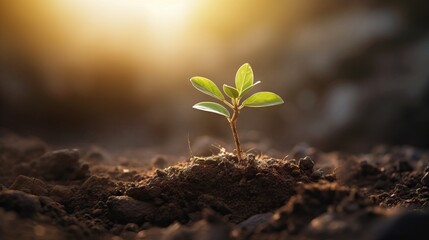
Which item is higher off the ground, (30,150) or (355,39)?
(355,39)

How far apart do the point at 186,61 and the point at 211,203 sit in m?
6.84

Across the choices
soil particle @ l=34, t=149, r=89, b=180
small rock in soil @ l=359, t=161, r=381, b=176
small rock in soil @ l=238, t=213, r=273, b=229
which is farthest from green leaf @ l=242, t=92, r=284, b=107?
small rock in soil @ l=359, t=161, r=381, b=176

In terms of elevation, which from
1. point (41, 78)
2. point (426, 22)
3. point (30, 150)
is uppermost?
point (41, 78)

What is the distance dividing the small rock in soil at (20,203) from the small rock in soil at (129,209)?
34 cm

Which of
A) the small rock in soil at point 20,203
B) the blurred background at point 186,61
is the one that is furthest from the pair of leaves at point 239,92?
the blurred background at point 186,61

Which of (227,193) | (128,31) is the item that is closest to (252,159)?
(227,193)

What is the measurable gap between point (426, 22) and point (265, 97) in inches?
264

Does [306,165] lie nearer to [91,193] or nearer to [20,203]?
[91,193]

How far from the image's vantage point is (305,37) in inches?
353

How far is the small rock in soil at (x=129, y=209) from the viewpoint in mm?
2191

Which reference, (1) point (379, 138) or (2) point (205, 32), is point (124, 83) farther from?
(1) point (379, 138)

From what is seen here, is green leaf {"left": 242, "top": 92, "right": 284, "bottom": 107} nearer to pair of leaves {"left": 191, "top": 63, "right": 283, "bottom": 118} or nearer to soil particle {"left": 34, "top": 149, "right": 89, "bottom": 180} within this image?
pair of leaves {"left": 191, "top": 63, "right": 283, "bottom": 118}

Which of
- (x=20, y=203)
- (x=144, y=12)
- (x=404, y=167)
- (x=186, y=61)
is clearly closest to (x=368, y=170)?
(x=404, y=167)

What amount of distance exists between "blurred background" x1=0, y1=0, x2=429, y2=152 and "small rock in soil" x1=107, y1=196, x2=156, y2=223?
5323 mm
